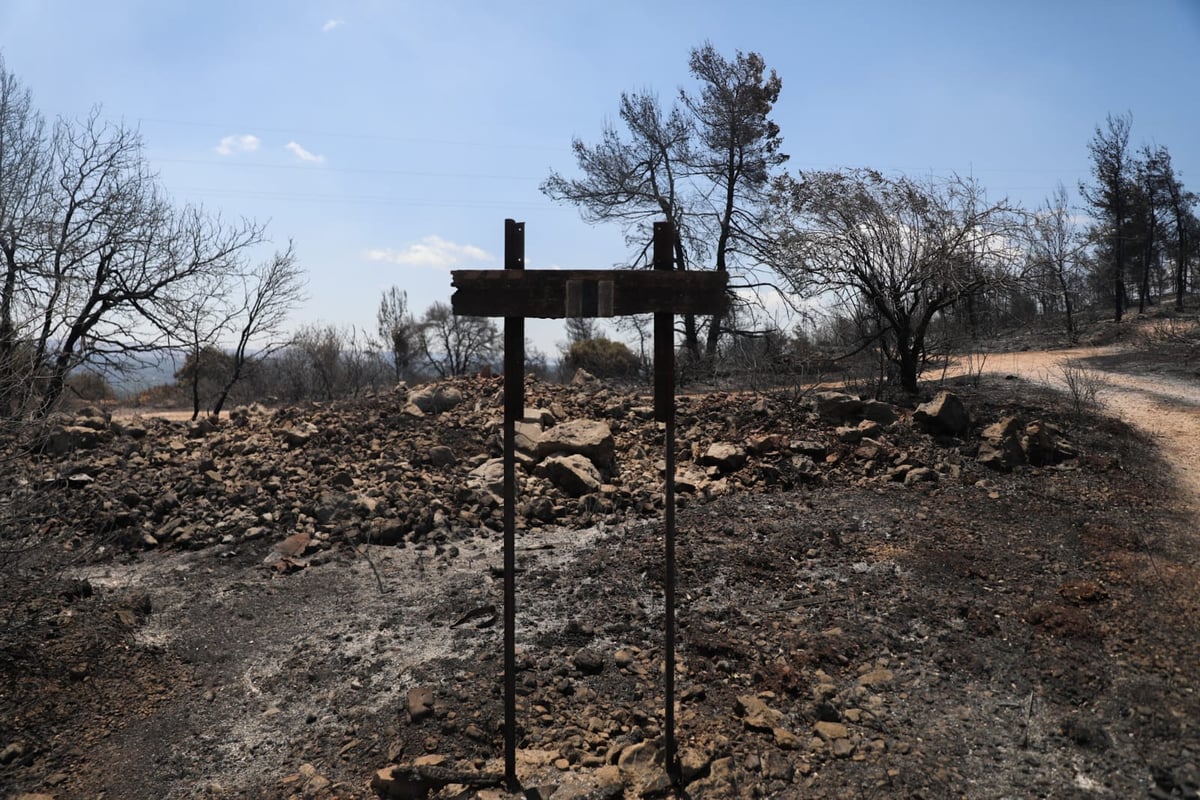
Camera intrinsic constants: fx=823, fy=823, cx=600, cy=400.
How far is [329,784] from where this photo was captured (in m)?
3.66

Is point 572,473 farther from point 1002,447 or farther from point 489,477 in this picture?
point 1002,447

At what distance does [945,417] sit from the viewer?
8938mm

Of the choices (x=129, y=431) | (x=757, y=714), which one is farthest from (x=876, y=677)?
(x=129, y=431)

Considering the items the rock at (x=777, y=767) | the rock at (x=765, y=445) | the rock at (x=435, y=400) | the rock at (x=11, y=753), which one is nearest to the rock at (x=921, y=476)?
the rock at (x=765, y=445)

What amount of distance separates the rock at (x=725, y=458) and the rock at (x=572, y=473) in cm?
116

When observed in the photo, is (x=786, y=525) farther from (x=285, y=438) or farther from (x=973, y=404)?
(x=285, y=438)

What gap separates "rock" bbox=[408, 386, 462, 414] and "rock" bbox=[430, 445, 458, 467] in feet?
6.27

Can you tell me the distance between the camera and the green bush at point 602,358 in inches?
813

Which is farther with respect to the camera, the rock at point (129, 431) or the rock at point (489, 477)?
the rock at point (129, 431)

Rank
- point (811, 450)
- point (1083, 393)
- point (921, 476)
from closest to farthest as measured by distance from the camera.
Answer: point (921, 476) → point (811, 450) → point (1083, 393)

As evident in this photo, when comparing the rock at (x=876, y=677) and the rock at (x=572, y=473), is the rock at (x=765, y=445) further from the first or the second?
the rock at (x=876, y=677)

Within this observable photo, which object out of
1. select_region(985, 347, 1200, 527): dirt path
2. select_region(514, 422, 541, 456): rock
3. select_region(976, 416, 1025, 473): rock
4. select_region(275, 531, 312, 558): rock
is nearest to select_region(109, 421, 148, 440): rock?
select_region(275, 531, 312, 558): rock

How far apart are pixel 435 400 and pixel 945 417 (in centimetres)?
632

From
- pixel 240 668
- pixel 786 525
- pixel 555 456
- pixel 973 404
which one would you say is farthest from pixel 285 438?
pixel 973 404
